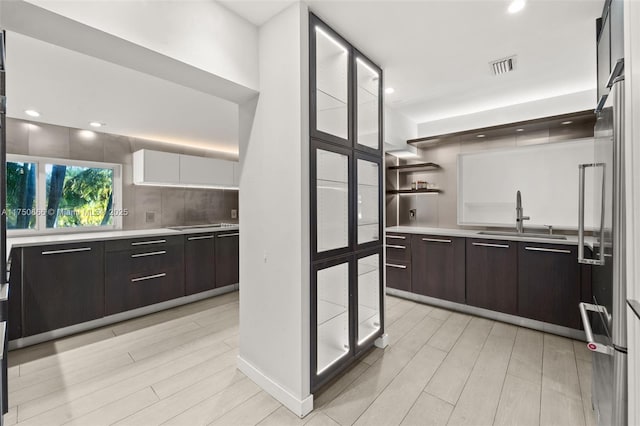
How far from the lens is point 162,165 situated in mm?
3910

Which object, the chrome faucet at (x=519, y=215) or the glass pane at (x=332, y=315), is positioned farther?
the chrome faucet at (x=519, y=215)

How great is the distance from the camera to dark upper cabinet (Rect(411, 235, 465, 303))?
330 centimetres

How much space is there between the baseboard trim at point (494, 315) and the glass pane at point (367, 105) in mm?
2158

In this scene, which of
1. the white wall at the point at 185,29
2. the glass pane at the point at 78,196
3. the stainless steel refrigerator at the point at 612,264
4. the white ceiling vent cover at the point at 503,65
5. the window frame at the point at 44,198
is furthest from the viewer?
the glass pane at the point at 78,196

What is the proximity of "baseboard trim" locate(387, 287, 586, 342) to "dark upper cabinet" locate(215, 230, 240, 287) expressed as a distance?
2.30 metres

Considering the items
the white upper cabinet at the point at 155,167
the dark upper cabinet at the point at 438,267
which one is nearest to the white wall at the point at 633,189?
the dark upper cabinet at the point at 438,267

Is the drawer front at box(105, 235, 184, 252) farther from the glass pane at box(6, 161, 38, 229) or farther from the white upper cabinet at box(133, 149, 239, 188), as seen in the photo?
the glass pane at box(6, 161, 38, 229)

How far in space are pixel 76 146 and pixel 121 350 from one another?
2651 millimetres

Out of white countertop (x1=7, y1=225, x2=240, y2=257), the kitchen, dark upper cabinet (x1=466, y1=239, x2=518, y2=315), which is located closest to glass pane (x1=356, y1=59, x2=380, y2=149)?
the kitchen

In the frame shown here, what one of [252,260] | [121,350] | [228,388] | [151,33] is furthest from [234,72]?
[121,350]

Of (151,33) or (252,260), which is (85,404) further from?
Answer: (151,33)

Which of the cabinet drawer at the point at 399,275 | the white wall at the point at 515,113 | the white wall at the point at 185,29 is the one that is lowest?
the cabinet drawer at the point at 399,275

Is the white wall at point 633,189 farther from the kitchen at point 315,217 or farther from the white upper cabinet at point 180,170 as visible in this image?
the white upper cabinet at point 180,170

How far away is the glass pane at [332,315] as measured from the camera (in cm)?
195
